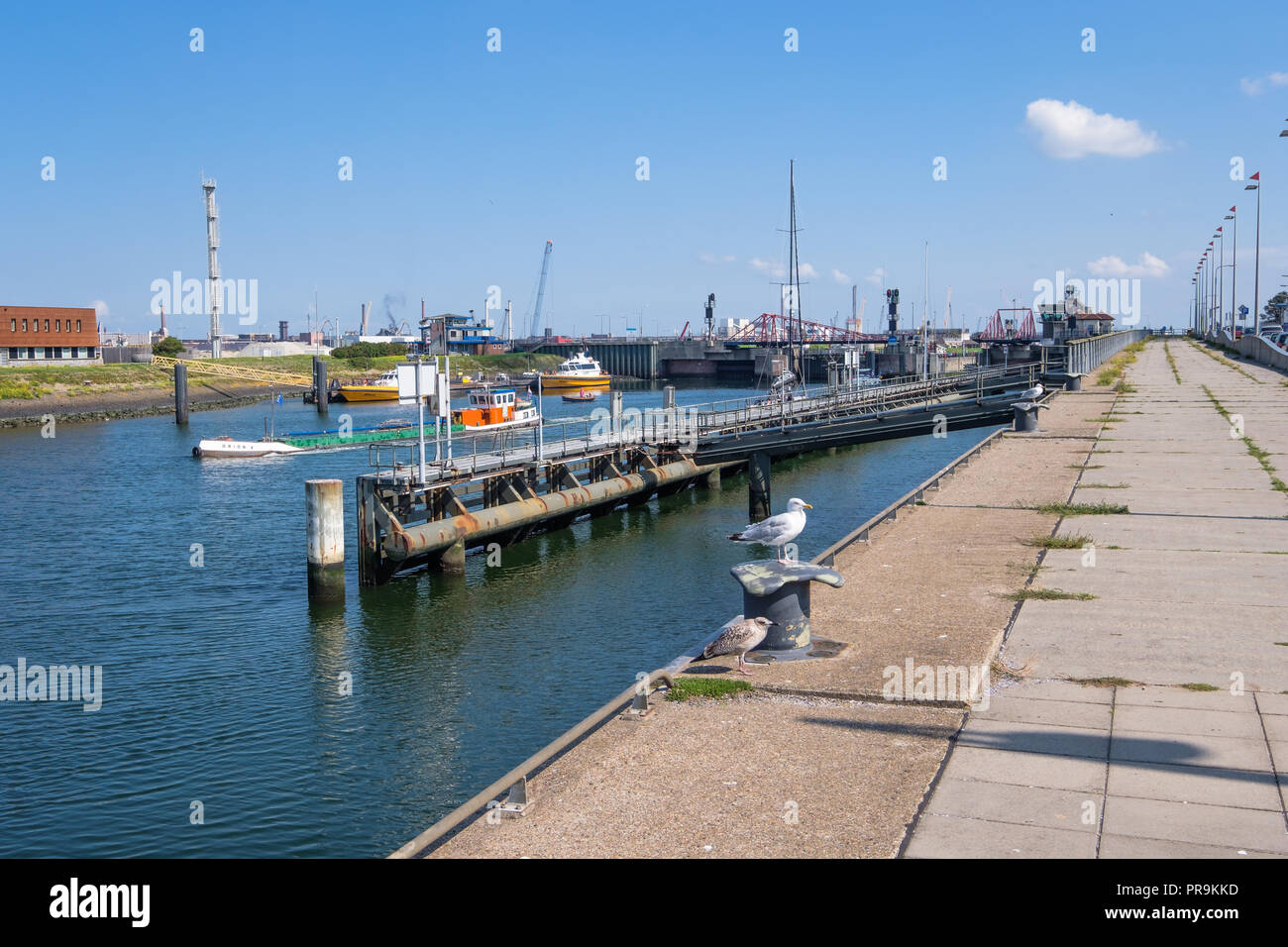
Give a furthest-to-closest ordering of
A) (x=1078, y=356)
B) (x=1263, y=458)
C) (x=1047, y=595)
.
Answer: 1. (x=1078, y=356)
2. (x=1263, y=458)
3. (x=1047, y=595)

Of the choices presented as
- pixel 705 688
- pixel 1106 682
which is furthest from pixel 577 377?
pixel 1106 682

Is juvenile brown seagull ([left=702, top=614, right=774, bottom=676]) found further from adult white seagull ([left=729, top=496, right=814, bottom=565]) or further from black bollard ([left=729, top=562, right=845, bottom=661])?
adult white seagull ([left=729, top=496, right=814, bottom=565])

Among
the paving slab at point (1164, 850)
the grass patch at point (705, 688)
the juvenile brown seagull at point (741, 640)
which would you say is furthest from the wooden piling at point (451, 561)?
the paving slab at point (1164, 850)

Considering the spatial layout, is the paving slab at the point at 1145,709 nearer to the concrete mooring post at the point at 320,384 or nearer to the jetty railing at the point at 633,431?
the jetty railing at the point at 633,431

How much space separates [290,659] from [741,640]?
11.4 m

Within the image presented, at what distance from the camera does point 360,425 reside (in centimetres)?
8294

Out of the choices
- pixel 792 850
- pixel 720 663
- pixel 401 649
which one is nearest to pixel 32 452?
pixel 401 649

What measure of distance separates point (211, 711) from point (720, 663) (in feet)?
30.2

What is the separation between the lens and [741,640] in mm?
12500

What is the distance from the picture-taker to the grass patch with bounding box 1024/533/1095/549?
61.5ft

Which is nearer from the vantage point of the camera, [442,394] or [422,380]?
[422,380]

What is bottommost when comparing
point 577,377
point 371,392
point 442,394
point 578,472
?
point 578,472

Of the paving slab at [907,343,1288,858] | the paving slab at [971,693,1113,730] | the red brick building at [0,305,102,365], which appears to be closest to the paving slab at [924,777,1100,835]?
the paving slab at [907,343,1288,858]

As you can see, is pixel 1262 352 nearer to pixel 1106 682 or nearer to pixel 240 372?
pixel 1106 682
